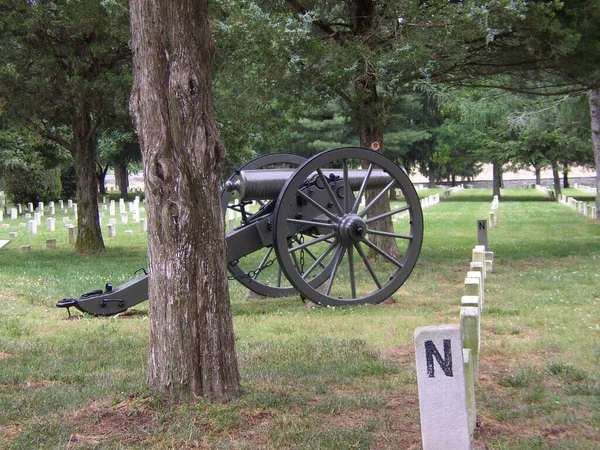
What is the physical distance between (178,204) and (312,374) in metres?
2.03

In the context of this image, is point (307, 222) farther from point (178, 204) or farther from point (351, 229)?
point (178, 204)

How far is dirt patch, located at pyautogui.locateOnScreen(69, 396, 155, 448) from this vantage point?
192 inches

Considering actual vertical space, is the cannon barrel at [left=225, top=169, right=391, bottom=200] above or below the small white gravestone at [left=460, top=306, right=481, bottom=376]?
above

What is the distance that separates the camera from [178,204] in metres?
5.35

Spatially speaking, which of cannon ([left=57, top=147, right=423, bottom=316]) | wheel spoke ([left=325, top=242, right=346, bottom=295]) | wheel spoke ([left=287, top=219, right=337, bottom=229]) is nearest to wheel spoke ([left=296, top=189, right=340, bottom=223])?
cannon ([left=57, top=147, right=423, bottom=316])

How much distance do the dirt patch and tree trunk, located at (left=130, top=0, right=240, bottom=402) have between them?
0.76ft

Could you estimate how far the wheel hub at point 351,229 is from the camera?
977 centimetres

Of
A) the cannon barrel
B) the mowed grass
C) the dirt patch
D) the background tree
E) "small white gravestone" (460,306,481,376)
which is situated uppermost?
the background tree

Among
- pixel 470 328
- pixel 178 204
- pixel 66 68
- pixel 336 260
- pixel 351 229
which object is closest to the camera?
pixel 178 204

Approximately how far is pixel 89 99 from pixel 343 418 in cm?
1384

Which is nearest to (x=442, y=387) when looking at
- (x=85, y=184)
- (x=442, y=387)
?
(x=442, y=387)

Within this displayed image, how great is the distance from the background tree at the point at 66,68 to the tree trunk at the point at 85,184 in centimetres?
2

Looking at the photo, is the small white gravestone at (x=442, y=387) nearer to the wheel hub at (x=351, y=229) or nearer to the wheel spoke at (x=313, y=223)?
the wheel spoke at (x=313, y=223)

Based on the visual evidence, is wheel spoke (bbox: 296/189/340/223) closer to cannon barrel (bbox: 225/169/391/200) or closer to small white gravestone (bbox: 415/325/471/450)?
cannon barrel (bbox: 225/169/391/200)
